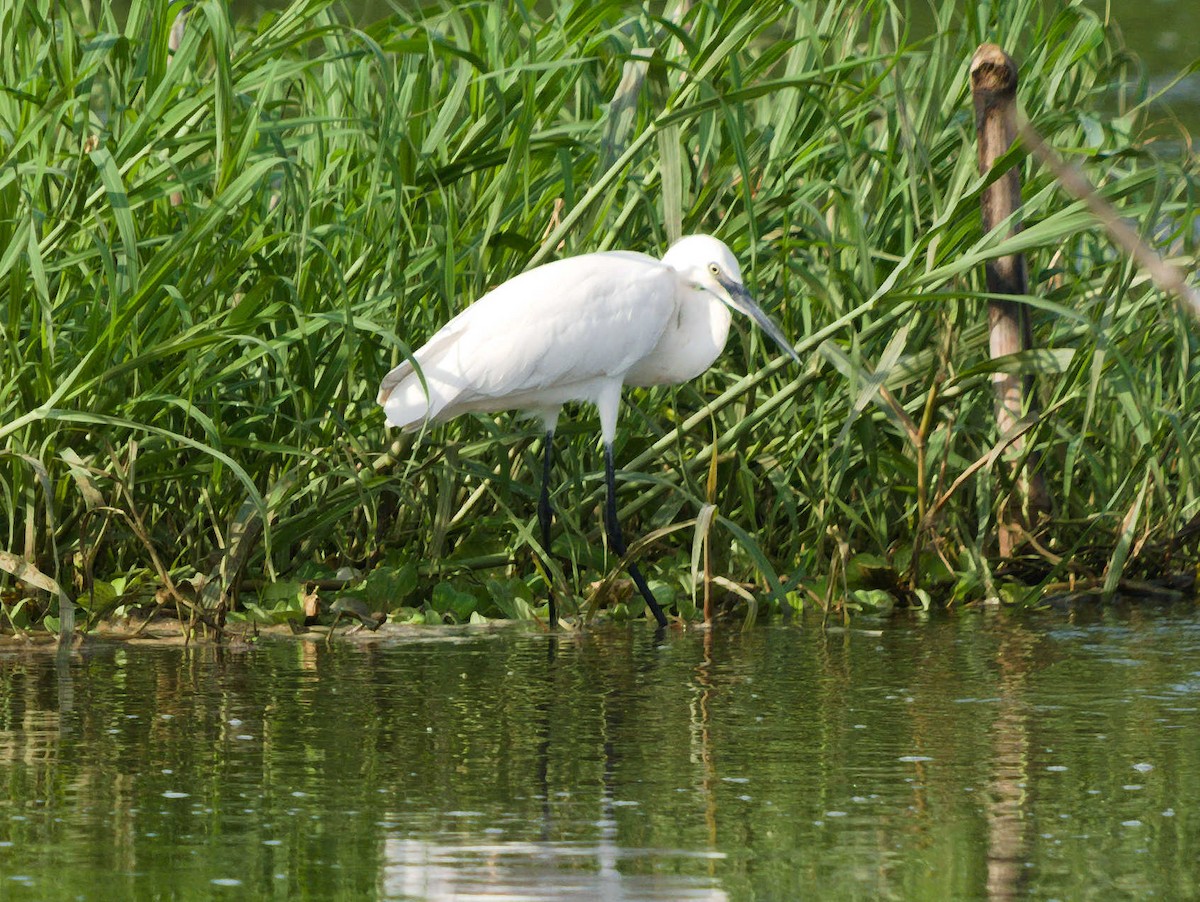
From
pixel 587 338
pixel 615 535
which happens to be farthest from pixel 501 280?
pixel 615 535

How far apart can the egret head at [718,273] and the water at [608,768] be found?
0.93 metres

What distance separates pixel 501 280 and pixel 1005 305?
1386 mm

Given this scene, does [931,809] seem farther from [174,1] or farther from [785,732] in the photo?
[174,1]

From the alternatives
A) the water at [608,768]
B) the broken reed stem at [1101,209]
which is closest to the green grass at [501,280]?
the water at [608,768]

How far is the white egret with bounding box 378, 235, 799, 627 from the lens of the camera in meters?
5.13

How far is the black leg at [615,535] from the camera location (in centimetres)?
518

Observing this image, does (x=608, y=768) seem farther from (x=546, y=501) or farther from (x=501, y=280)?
(x=501, y=280)

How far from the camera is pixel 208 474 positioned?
493 centimetres

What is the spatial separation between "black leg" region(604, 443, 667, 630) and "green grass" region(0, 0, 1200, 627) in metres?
0.07

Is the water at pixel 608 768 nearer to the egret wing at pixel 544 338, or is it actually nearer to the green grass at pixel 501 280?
the green grass at pixel 501 280

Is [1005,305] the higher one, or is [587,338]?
[1005,305]

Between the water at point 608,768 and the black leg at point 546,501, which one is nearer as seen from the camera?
the water at point 608,768

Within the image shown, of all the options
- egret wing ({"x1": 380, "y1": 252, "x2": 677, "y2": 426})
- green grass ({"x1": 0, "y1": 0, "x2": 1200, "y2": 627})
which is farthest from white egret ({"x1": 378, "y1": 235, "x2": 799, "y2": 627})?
green grass ({"x1": 0, "y1": 0, "x2": 1200, "y2": 627})

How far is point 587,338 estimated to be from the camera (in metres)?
5.36
